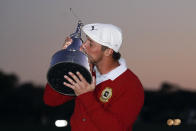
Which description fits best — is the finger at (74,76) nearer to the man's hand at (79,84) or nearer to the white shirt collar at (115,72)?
the man's hand at (79,84)

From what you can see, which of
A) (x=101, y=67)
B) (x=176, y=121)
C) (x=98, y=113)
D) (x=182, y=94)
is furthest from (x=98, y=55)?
(x=182, y=94)

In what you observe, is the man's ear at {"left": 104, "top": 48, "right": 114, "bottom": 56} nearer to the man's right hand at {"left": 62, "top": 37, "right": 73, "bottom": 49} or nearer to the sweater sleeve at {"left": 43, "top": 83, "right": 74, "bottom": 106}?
the man's right hand at {"left": 62, "top": 37, "right": 73, "bottom": 49}

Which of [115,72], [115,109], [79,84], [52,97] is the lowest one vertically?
[52,97]

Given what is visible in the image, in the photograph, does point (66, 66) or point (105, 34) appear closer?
point (66, 66)

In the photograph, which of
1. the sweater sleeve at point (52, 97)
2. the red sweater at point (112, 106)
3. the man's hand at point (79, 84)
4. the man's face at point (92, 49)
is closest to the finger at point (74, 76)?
the man's hand at point (79, 84)

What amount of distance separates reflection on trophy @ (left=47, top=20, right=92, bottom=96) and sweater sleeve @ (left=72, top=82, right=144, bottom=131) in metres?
0.19

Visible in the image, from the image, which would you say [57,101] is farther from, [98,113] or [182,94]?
[182,94]

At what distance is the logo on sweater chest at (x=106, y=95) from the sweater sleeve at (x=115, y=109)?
0.04 m

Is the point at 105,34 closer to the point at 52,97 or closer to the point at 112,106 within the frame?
the point at 112,106

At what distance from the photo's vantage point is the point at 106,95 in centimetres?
454

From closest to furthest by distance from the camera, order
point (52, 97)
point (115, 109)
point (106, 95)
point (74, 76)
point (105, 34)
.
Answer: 1. point (74, 76)
2. point (115, 109)
3. point (105, 34)
4. point (106, 95)
5. point (52, 97)

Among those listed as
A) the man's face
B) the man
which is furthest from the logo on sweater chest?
the man's face

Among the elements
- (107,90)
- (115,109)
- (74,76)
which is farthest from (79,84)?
(107,90)

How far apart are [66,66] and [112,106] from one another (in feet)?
2.03
